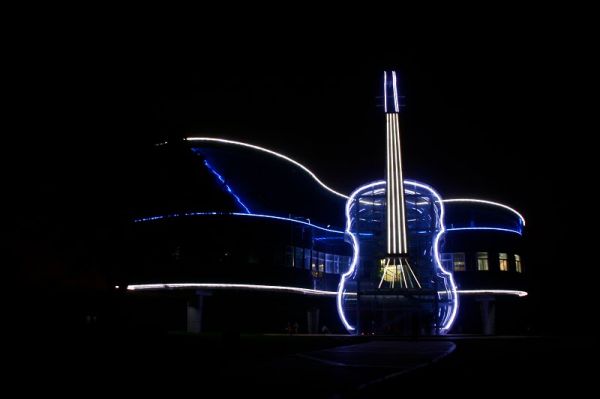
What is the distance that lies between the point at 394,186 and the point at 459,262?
40.4 ft

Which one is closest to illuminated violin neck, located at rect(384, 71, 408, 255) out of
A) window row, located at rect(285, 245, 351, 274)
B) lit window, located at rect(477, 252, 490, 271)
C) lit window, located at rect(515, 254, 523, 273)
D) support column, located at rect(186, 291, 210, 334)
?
window row, located at rect(285, 245, 351, 274)

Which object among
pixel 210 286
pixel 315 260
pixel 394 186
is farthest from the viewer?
pixel 315 260

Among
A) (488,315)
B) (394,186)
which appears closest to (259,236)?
(394,186)

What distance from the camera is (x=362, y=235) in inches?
1998

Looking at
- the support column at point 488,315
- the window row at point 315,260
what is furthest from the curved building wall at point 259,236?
the support column at point 488,315

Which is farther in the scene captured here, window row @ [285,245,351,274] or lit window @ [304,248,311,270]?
lit window @ [304,248,311,270]

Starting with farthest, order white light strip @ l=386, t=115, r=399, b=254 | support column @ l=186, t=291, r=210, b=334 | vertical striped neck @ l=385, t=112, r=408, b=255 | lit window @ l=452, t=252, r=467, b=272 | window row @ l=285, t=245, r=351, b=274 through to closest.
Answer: lit window @ l=452, t=252, r=467, b=272
white light strip @ l=386, t=115, r=399, b=254
vertical striped neck @ l=385, t=112, r=408, b=255
window row @ l=285, t=245, r=351, b=274
support column @ l=186, t=291, r=210, b=334

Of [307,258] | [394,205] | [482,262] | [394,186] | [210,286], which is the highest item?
[394,186]

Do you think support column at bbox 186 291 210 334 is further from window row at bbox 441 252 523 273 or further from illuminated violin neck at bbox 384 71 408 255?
window row at bbox 441 252 523 273

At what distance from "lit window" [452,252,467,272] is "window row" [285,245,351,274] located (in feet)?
35.6

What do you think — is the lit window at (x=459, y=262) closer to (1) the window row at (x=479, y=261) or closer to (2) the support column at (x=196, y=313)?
(1) the window row at (x=479, y=261)

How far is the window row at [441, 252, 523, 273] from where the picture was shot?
54034 millimetres

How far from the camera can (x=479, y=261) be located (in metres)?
54.2

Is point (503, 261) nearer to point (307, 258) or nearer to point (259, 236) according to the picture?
point (307, 258)
